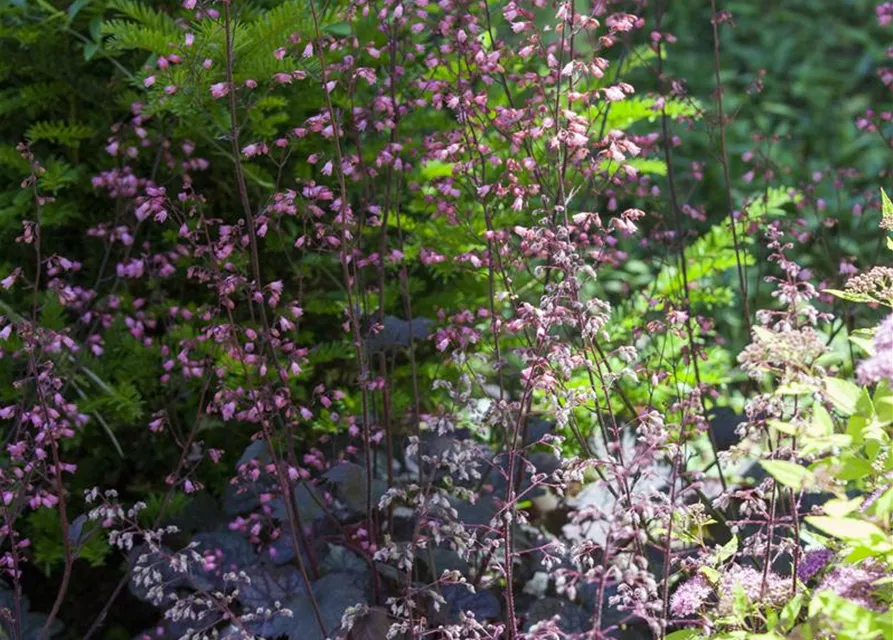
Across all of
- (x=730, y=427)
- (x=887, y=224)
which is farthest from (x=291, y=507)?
(x=887, y=224)

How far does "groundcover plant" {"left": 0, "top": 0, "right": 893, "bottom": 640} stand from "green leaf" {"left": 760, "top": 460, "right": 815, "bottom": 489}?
8 centimetres

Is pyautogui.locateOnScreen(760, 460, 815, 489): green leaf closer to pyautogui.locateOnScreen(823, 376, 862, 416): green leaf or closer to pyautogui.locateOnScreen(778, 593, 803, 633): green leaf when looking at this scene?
pyautogui.locateOnScreen(823, 376, 862, 416): green leaf

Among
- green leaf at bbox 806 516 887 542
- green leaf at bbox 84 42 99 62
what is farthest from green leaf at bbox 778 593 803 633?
green leaf at bbox 84 42 99 62

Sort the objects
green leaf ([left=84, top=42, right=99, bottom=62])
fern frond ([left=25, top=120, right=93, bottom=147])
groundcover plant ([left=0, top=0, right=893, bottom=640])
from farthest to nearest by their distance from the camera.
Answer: fern frond ([left=25, top=120, right=93, bottom=147]) → green leaf ([left=84, top=42, right=99, bottom=62]) → groundcover plant ([left=0, top=0, right=893, bottom=640])

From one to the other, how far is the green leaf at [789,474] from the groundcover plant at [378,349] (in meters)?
0.08

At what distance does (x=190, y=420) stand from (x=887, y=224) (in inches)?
69.6

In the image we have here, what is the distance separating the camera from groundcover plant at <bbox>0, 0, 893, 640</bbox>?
6.24ft

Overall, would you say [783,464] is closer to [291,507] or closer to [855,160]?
[291,507]

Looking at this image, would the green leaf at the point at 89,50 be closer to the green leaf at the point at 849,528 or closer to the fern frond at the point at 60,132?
the fern frond at the point at 60,132

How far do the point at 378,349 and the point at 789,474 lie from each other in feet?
3.98

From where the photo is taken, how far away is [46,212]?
2.89m

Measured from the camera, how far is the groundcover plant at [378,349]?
6.24ft

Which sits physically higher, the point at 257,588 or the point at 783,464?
the point at 783,464

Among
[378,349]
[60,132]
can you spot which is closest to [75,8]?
[60,132]
